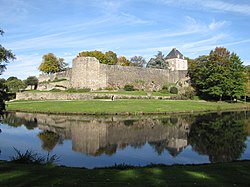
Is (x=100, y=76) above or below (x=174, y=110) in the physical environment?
above

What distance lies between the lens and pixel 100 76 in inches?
1969

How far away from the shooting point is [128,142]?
54.3 ft

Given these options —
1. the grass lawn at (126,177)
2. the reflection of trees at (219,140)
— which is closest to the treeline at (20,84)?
the reflection of trees at (219,140)

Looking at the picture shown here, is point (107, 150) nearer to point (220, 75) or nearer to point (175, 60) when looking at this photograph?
point (220, 75)

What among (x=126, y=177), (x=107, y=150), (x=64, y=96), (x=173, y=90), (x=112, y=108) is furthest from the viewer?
(x=173, y=90)

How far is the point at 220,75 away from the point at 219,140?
30530 mm

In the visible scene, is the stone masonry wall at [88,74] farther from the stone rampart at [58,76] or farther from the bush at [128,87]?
the stone rampart at [58,76]

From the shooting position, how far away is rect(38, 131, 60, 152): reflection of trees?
15.3 meters

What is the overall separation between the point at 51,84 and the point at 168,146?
41.2 m

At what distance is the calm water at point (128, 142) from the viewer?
12820 millimetres

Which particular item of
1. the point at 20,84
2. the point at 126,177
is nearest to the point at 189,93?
the point at 20,84

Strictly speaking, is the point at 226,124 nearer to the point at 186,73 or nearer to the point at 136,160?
the point at 136,160

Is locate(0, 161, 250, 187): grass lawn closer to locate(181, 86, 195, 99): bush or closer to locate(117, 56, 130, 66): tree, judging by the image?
locate(181, 86, 195, 99): bush

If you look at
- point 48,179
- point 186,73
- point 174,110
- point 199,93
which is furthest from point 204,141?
point 186,73
